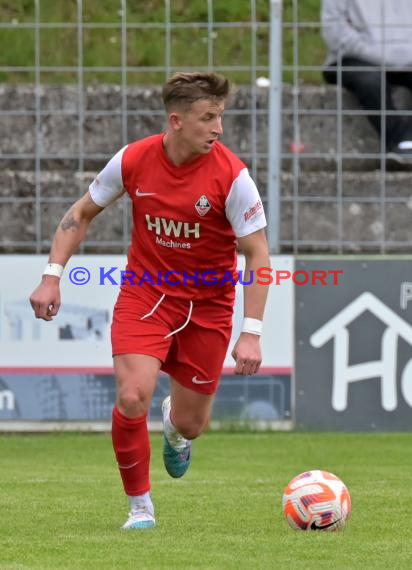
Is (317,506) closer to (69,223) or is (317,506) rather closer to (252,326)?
(252,326)

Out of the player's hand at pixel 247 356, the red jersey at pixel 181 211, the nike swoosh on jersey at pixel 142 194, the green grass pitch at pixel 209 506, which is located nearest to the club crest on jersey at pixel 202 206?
the red jersey at pixel 181 211

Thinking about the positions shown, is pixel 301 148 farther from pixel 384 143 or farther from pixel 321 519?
pixel 321 519

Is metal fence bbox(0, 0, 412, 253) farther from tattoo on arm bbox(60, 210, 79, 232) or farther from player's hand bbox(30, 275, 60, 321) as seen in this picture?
player's hand bbox(30, 275, 60, 321)

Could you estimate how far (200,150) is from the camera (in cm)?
678

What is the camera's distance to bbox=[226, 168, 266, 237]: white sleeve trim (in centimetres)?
679

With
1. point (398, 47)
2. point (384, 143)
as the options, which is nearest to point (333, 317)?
point (384, 143)

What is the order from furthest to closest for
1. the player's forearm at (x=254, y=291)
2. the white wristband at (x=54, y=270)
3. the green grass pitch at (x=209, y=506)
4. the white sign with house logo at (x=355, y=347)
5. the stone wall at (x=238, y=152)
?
the stone wall at (x=238, y=152) → the white sign with house logo at (x=355, y=347) → the white wristband at (x=54, y=270) → the player's forearm at (x=254, y=291) → the green grass pitch at (x=209, y=506)

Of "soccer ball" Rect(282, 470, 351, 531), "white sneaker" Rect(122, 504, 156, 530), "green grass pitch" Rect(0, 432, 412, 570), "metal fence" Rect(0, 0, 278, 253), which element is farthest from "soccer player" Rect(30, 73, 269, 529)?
"metal fence" Rect(0, 0, 278, 253)

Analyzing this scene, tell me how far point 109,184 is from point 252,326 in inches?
40.9

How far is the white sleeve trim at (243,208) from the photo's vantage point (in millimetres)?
6793

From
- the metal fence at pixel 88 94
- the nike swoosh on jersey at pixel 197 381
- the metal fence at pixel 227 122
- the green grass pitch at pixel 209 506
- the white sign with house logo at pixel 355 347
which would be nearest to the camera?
the green grass pitch at pixel 209 506

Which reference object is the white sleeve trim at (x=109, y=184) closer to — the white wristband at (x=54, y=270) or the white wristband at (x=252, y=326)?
the white wristband at (x=54, y=270)

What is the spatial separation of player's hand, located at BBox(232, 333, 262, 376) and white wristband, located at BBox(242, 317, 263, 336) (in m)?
0.04

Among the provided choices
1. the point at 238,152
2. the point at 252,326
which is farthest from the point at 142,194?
the point at 238,152
